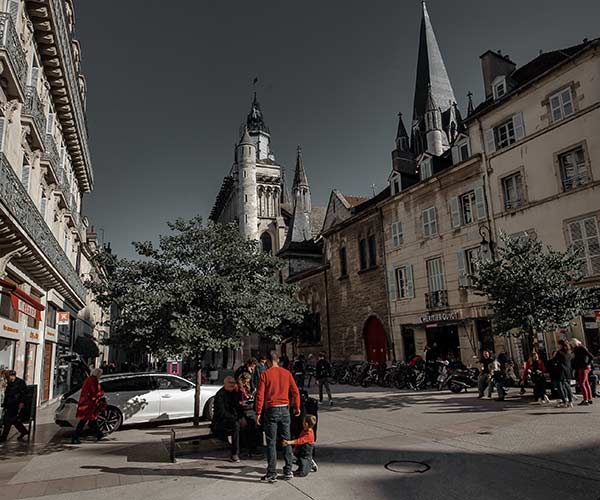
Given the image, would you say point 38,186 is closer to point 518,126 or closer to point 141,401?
point 141,401

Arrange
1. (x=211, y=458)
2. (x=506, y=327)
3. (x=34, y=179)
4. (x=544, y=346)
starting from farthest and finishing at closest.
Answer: (x=544, y=346) → (x=34, y=179) → (x=506, y=327) → (x=211, y=458)

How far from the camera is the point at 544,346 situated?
1587 centimetres

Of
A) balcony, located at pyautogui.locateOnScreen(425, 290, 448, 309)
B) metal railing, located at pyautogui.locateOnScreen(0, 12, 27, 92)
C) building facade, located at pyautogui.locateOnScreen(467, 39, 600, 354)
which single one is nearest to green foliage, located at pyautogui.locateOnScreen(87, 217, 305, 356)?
metal railing, located at pyautogui.locateOnScreen(0, 12, 27, 92)

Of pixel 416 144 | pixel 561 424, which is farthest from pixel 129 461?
pixel 416 144

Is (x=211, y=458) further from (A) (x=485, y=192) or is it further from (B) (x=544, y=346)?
(A) (x=485, y=192)

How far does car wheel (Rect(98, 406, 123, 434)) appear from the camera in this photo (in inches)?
400

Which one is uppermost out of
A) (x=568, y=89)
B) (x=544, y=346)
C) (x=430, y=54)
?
(x=430, y=54)

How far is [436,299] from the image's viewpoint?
67.3 ft

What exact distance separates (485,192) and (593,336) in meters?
6.86

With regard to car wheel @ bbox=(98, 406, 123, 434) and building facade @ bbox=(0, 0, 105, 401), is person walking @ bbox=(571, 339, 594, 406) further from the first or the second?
building facade @ bbox=(0, 0, 105, 401)

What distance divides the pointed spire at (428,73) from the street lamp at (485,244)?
36189 mm

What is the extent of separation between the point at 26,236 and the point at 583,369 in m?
13.3

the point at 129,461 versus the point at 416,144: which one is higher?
the point at 416,144

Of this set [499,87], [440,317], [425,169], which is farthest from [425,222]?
[499,87]
